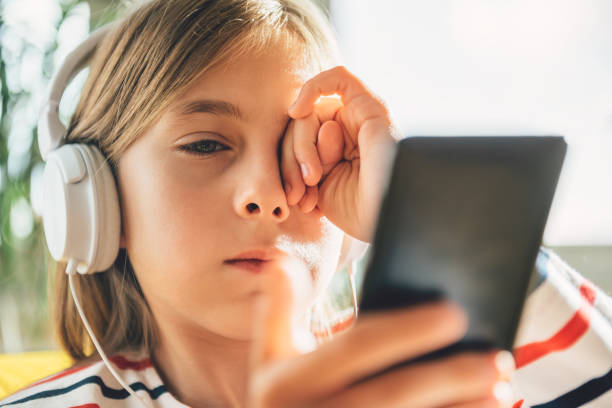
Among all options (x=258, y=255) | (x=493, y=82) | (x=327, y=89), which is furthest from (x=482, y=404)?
(x=493, y=82)

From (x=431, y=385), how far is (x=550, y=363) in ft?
1.82

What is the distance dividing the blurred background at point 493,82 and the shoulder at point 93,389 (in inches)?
37.2

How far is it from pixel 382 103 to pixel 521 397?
22.7 inches

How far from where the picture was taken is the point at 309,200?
0.82 metres

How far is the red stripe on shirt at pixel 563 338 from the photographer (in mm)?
770

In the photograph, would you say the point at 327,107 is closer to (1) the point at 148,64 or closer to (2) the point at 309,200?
(2) the point at 309,200

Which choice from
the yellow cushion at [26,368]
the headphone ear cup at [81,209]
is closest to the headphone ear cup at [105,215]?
the headphone ear cup at [81,209]

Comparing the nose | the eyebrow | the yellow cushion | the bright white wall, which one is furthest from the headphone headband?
the bright white wall

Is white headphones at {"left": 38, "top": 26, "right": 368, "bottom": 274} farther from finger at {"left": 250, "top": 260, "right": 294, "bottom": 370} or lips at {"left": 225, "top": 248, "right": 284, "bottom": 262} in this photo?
finger at {"left": 250, "top": 260, "right": 294, "bottom": 370}

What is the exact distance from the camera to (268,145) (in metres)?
0.78

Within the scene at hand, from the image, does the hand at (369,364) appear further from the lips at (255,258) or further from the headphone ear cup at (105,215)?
the headphone ear cup at (105,215)

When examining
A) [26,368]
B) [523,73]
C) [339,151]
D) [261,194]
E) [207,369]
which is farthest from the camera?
[523,73]

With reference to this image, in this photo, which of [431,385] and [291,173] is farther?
[291,173]

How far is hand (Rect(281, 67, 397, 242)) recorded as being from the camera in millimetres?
751
